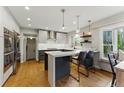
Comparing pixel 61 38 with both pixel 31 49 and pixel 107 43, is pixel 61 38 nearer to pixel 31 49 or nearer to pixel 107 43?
pixel 31 49

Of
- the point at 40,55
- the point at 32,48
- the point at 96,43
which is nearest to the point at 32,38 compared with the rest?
the point at 32,48

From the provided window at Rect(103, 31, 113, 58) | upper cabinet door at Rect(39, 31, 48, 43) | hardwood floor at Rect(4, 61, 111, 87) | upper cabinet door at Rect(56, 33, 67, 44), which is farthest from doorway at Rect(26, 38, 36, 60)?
window at Rect(103, 31, 113, 58)

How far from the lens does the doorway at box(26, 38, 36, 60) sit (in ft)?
27.6

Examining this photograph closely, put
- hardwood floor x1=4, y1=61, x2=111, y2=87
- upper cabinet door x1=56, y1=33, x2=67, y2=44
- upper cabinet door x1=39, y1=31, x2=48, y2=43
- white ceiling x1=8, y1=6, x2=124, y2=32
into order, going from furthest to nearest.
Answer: upper cabinet door x1=56, y1=33, x2=67, y2=44, upper cabinet door x1=39, y1=31, x2=48, y2=43, white ceiling x1=8, y1=6, x2=124, y2=32, hardwood floor x1=4, y1=61, x2=111, y2=87

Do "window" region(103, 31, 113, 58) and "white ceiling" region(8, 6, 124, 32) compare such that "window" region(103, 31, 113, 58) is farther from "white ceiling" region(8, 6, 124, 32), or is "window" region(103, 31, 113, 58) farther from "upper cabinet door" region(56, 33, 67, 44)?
"upper cabinet door" region(56, 33, 67, 44)

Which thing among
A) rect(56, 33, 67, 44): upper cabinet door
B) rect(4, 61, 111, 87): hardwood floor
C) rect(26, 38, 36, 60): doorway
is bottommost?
rect(4, 61, 111, 87): hardwood floor

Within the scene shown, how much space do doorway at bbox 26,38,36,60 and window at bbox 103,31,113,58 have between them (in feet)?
17.7

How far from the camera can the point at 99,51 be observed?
5.21m

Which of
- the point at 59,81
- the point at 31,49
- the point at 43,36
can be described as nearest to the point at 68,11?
the point at 59,81

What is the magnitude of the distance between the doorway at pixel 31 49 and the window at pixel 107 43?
17.7 feet

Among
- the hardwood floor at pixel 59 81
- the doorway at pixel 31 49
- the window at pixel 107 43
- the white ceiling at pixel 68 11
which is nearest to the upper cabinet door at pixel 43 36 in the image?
the doorway at pixel 31 49

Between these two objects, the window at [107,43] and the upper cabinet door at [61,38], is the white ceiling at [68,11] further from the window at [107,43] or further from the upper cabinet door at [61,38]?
the upper cabinet door at [61,38]
